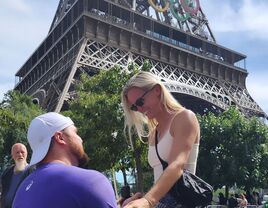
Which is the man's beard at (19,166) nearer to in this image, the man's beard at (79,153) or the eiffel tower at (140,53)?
the man's beard at (79,153)

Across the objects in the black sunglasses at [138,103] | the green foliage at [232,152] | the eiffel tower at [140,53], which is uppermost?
the eiffel tower at [140,53]

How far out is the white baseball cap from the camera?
6.71 feet

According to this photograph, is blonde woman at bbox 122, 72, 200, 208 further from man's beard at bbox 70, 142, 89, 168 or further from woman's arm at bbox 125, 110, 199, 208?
man's beard at bbox 70, 142, 89, 168

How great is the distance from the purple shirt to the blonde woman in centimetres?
75

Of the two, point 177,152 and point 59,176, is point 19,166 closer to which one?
point 177,152

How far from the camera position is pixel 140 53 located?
135ft

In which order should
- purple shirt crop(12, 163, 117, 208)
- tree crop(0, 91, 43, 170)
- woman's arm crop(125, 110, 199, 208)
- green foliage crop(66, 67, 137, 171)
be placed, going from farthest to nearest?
tree crop(0, 91, 43, 170) → green foliage crop(66, 67, 137, 171) → woman's arm crop(125, 110, 199, 208) → purple shirt crop(12, 163, 117, 208)

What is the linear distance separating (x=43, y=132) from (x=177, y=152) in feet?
2.90

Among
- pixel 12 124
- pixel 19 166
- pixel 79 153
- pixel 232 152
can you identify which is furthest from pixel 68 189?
pixel 232 152

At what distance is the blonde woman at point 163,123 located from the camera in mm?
2615

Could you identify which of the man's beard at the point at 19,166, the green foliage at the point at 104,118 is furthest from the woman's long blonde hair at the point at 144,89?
the green foliage at the point at 104,118

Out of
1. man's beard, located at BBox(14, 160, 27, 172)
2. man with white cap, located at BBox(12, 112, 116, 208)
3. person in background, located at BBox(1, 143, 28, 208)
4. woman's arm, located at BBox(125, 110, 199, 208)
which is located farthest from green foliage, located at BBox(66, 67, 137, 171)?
man with white cap, located at BBox(12, 112, 116, 208)

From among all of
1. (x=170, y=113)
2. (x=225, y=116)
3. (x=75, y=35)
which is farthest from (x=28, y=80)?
(x=170, y=113)

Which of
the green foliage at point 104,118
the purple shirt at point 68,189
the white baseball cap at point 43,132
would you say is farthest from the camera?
the green foliage at point 104,118
